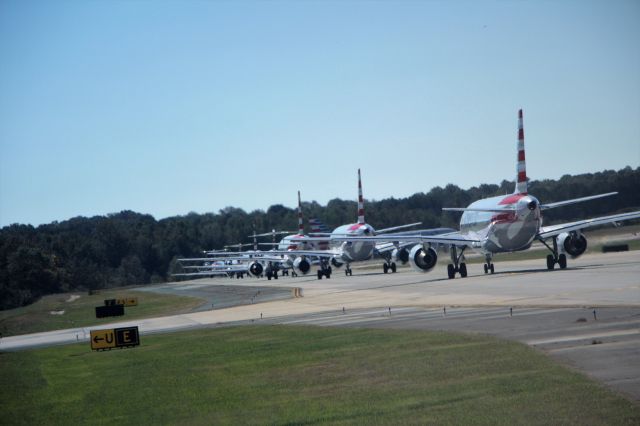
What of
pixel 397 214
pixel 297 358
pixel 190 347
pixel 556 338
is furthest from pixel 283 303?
pixel 397 214

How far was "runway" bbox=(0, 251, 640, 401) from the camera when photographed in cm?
1960

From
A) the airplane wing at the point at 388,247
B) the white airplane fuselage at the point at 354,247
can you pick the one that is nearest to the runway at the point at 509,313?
the white airplane fuselage at the point at 354,247

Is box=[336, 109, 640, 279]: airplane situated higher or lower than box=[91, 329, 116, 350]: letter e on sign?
higher

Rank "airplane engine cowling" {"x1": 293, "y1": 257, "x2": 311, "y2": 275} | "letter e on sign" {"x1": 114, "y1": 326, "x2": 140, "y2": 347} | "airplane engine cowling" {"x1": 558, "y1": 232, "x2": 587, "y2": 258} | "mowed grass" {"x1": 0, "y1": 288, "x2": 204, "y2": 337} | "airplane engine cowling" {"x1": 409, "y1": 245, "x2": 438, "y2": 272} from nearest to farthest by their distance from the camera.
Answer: "letter e on sign" {"x1": 114, "y1": 326, "x2": 140, "y2": 347}
"airplane engine cowling" {"x1": 558, "y1": 232, "x2": 587, "y2": 258}
"airplane engine cowling" {"x1": 409, "y1": 245, "x2": 438, "y2": 272}
"mowed grass" {"x1": 0, "y1": 288, "x2": 204, "y2": 337}
"airplane engine cowling" {"x1": 293, "y1": 257, "x2": 311, "y2": 275}

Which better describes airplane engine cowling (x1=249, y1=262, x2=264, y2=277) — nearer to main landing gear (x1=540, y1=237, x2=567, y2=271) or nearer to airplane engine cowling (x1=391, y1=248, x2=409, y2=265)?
airplane engine cowling (x1=391, y1=248, x2=409, y2=265)

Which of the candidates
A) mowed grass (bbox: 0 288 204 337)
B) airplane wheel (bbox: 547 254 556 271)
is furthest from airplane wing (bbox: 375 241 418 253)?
airplane wheel (bbox: 547 254 556 271)

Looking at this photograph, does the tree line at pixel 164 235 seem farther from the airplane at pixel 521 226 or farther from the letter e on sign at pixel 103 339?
the letter e on sign at pixel 103 339

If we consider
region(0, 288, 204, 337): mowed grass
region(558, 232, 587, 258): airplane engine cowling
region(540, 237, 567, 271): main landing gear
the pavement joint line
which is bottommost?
region(0, 288, 204, 337): mowed grass

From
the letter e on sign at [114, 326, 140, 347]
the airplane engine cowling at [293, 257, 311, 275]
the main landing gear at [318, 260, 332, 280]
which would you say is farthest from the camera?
the airplane engine cowling at [293, 257, 311, 275]

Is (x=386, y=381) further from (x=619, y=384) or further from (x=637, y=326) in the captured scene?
(x=637, y=326)

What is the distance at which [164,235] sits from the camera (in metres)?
185

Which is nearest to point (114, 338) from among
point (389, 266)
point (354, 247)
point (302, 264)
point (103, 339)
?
point (103, 339)

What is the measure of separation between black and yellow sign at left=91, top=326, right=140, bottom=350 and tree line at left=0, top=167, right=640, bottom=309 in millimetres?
58965

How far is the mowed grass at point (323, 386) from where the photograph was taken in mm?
14625
